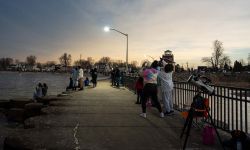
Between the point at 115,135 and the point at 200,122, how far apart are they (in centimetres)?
288

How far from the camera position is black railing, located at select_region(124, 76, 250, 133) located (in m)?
9.08

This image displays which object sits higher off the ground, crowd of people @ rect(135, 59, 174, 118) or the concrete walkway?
crowd of people @ rect(135, 59, 174, 118)

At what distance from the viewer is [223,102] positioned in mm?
11055

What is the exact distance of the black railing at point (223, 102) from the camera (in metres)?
9.08

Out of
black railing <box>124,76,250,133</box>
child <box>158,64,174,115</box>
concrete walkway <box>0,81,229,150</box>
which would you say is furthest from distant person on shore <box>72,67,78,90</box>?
child <box>158,64,174,115</box>

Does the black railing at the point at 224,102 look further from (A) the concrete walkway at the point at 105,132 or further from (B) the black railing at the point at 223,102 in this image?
(A) the concrete walkway at the point at 105,132

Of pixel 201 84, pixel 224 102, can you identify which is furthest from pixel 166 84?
pixel 201 84

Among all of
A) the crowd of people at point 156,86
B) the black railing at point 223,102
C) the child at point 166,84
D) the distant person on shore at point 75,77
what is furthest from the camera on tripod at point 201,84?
the distant person on shore at point 75,77

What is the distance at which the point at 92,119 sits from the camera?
38.3ft

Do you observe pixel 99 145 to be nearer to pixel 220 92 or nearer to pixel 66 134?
pixel 66 134

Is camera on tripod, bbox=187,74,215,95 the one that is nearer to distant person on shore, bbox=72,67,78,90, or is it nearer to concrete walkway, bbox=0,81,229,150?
concrete walkway, bbox=0,81,229,150

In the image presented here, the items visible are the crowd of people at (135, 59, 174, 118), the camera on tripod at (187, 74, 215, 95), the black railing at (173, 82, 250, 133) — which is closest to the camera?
the camera on tripod at (187, 74, 215, 95)

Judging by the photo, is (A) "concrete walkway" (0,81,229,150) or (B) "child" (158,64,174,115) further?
(B) "child" (158,64,174,115)

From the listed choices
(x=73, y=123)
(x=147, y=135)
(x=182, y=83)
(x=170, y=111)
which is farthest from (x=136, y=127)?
(x=182, y=83)
